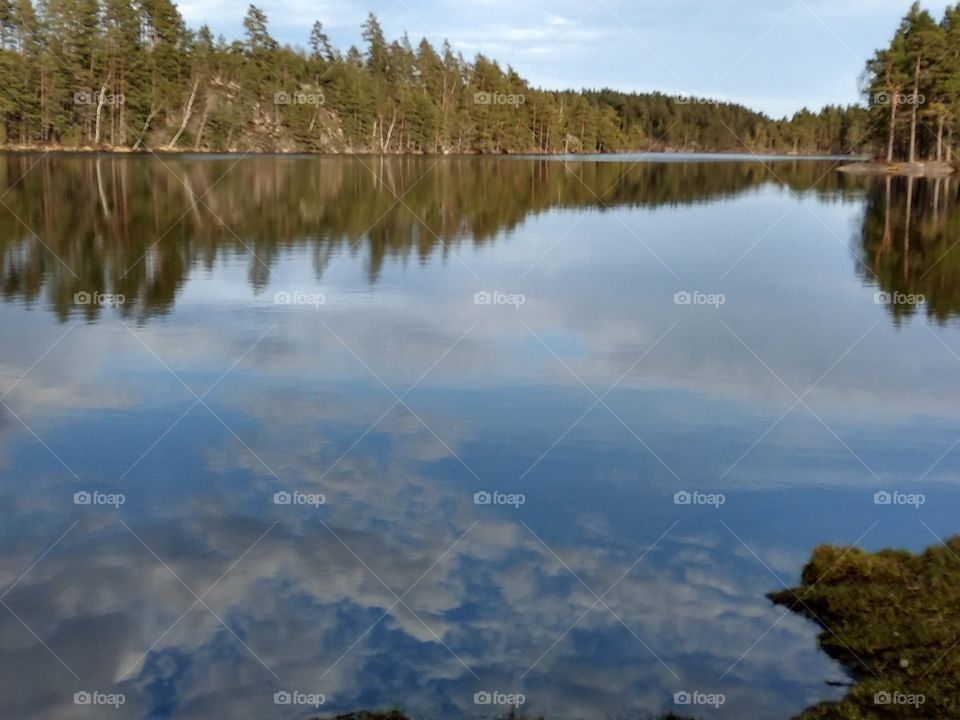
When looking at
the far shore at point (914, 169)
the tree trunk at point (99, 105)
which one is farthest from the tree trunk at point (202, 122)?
the far shore at point (914, 169)

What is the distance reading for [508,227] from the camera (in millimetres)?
45312

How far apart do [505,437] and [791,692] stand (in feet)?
24.0

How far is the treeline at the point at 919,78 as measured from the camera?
94.7 meters

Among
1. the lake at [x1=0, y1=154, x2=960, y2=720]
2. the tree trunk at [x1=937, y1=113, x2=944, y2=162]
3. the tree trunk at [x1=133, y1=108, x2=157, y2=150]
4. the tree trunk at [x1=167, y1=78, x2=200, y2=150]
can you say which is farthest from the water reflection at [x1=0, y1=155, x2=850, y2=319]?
the tree trunk at [x1=167, y1=78, x2=200, y2=150]

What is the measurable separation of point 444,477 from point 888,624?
644 cm

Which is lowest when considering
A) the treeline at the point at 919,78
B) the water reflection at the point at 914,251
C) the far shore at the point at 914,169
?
the water reflection at the point at 914,251

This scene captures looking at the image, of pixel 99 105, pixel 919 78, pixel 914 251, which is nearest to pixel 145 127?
pixel 99 105

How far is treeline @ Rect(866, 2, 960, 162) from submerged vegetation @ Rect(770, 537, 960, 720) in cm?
9625

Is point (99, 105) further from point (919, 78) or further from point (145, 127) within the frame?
point (919, 78)

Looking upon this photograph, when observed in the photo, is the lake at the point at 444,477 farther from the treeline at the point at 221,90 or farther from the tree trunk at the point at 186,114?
the tree trunk at the point at 186,114

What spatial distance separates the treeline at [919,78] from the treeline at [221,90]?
2516cm

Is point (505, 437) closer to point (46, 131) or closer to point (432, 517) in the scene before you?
point (432, 517)

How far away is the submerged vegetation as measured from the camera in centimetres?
855

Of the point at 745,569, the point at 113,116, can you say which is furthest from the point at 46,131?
the point at 745,569
